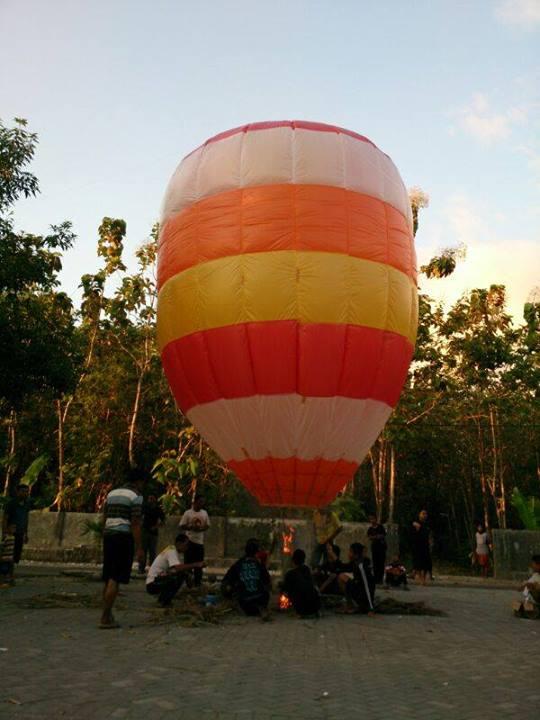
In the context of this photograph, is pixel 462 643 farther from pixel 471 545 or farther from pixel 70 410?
pixel 471 545

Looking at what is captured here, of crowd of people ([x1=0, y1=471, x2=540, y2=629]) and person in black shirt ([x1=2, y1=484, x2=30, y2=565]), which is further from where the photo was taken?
person in black shirt ([x1=2, y1=484, x2=30, y2=565])

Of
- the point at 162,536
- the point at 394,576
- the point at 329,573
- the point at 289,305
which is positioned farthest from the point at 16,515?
the point at 394,576

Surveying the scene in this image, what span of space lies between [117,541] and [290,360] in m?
3.58

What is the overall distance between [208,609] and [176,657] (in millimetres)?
2826

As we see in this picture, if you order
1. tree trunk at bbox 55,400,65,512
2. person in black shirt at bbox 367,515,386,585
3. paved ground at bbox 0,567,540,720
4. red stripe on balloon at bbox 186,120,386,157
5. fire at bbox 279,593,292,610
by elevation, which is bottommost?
paved ground at bbox 0,567,540,720

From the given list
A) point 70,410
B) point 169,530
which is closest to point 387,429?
point 169,530

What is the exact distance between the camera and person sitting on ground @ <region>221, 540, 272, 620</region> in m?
9.66

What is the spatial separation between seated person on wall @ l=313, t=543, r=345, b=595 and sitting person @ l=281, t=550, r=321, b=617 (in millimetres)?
933

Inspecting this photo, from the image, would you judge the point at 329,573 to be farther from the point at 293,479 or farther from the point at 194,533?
the point at 194,533

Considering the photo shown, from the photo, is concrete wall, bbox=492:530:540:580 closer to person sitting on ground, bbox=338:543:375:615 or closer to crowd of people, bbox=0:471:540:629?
crowd of people, bbox=0:471:540:629

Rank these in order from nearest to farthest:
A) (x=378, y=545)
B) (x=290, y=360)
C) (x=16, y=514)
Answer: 1. (x=290, y=360)
2. (x=16, y=514)
3. (x=378, y=545)

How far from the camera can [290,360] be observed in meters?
10.1

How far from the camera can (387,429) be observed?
77.0ft

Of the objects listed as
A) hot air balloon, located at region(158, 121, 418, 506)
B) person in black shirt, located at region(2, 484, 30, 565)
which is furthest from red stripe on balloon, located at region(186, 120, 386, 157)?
person in black shirt, located at region(2, 484, 30, 565)
